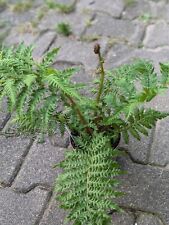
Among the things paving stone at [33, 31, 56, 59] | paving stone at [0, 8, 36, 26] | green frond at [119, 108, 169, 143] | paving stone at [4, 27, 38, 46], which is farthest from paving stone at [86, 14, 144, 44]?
green frond at [119, 108, 169, 143]

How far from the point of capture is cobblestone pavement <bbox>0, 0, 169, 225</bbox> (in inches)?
91.2

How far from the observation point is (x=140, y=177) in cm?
240

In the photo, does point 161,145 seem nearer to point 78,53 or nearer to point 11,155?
point 11,155

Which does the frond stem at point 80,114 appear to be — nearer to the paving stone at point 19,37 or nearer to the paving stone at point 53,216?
the paving stone at point 53,216

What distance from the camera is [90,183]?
192cm

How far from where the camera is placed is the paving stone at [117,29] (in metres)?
3.25

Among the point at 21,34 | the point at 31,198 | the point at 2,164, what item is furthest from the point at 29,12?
the point at 31,198

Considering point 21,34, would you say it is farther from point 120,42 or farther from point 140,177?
point 140,177

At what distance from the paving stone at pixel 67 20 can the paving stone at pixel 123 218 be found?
1.57 meters

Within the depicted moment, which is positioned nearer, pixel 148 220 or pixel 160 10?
pixel 148 220

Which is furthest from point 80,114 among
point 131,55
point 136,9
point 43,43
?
point 136,9

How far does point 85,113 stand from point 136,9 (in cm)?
163

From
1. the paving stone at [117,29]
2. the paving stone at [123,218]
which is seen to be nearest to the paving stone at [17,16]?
the paving stone at [117,29]

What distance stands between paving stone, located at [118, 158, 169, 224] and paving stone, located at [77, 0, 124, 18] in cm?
144
